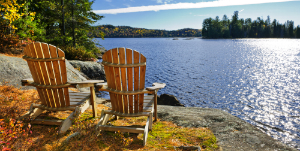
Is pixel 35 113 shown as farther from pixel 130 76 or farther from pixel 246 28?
pixel 246 28

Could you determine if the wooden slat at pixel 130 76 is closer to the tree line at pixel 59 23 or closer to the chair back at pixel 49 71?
the chair back at pixel 49 71

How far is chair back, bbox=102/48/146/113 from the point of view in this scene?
124 inches

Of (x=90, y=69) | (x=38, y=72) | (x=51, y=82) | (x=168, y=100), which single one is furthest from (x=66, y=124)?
(x=90, y=69)

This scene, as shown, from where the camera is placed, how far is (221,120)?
4.51 m

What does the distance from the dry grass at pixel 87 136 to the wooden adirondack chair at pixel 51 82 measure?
21cm

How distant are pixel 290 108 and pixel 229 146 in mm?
9179

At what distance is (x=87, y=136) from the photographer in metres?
3.13

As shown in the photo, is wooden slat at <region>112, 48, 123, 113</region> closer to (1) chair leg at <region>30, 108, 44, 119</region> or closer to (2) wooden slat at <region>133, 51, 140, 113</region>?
(2) wooden slat at <region>133, 51, 140, 113</region>

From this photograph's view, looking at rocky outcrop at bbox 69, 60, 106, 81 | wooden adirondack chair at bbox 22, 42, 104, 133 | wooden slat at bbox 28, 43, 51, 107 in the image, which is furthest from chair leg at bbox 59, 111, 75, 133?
rocky outcrop at bbox 69, 60, 106, 81

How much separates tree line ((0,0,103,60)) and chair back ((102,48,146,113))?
9.92m

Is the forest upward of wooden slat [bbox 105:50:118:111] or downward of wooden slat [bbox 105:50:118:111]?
upward

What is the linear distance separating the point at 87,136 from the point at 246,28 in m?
123

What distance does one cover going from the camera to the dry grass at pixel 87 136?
2.75m

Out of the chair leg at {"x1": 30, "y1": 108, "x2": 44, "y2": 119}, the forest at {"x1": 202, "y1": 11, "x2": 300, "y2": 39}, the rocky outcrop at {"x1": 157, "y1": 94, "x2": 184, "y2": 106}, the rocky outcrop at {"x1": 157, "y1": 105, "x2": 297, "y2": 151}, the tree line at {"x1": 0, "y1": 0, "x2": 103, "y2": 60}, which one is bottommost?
the rocky outcrop at {"x1": 157, "y1": 94, "x2": 184, "y2": 106}
